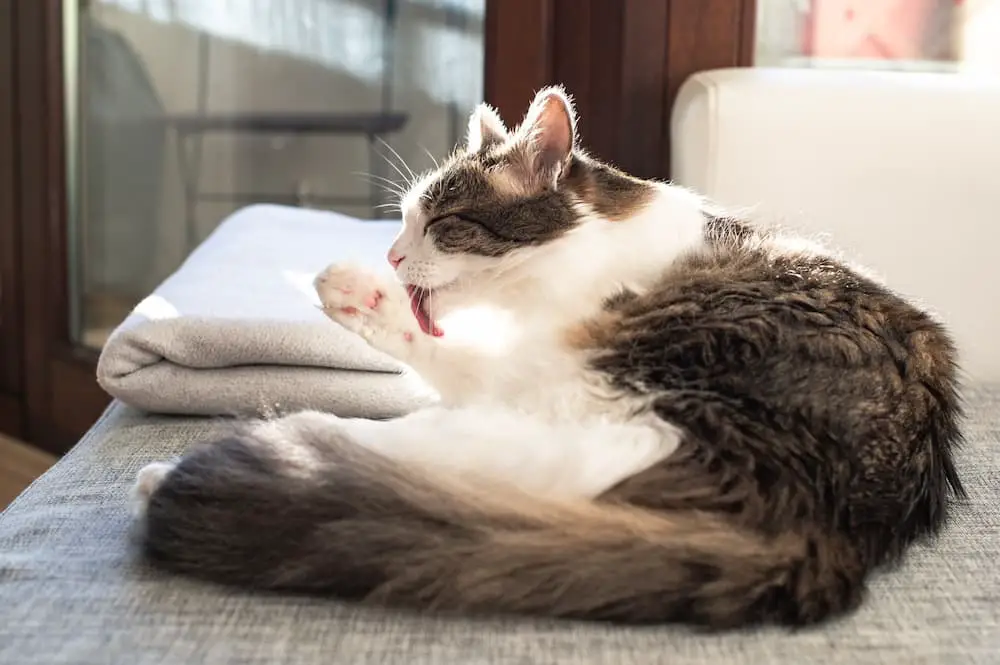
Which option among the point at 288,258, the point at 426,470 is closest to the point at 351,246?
the point at 288,258

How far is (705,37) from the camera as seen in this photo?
1.88m

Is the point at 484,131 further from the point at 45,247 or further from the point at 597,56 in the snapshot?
the point at 45,247

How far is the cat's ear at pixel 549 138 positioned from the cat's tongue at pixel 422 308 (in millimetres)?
179

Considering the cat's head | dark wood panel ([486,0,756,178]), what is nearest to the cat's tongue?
the cat's head

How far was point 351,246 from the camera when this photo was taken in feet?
6.10

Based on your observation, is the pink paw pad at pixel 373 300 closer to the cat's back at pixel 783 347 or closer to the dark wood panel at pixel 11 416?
the cat's back at pixel 783 347

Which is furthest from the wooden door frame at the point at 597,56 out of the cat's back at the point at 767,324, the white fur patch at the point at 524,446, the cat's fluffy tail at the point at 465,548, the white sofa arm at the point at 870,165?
the cat's fluffy tail at the point at 465,548

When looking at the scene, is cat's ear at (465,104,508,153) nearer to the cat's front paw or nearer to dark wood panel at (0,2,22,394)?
the cat's front paw

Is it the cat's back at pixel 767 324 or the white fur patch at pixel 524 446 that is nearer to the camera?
the white fur patch at pixel 524 446

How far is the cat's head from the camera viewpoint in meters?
1.17

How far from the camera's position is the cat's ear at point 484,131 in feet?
4.22

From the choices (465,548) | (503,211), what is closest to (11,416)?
(503,211)

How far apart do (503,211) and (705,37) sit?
2.85 ft

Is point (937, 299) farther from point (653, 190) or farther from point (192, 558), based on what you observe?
point (192, 558)
